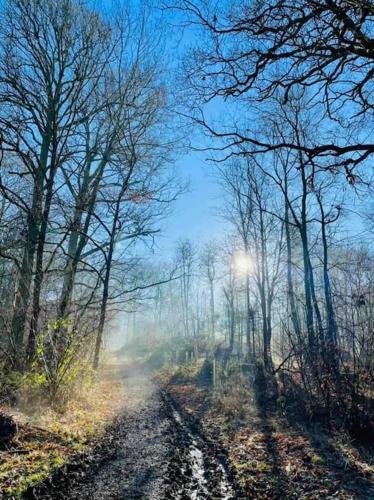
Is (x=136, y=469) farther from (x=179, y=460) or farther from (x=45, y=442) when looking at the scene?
(x=45, y=442)

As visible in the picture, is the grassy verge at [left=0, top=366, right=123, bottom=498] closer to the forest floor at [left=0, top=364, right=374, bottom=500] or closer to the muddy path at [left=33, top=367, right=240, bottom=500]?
the forest floor at [left=0, top=364, right=374, bottom=500]

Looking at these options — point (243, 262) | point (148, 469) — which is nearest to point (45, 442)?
point (148, 469)

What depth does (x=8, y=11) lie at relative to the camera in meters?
10.3

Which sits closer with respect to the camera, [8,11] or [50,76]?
[8,11]

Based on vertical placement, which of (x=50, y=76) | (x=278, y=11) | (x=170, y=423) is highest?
(x=50, y=76)

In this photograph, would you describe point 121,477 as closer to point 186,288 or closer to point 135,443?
point 135,443

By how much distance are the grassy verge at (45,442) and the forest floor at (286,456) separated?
2.41 metres

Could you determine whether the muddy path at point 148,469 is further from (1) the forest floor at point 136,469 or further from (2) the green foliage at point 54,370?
(2) the green foliage at point 54,370

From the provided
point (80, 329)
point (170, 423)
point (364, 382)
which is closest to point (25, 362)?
point (80, 329)

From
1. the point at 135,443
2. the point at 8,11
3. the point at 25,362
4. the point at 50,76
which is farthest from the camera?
the point at 50,76

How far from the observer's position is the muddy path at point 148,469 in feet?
13.8

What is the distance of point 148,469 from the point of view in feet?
16.5

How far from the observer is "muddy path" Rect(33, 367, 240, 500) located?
13.8 ft

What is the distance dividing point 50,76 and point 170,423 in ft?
35.6
